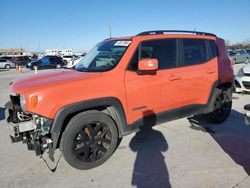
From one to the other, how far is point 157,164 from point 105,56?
77.8 inches

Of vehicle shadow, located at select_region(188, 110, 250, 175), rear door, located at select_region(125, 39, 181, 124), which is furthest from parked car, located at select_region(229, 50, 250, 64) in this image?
rear door, located at select_region(125, 39, 181, 124)

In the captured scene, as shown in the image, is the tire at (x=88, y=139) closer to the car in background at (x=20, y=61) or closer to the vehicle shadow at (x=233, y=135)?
the vehicle shadow at (x=233, y=135)

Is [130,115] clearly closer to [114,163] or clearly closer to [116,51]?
[114,163]

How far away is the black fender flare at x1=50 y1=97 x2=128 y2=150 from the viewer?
→ 304 centimetres

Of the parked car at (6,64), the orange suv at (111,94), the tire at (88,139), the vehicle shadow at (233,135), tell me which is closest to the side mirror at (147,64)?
the orange suv at (111,94)

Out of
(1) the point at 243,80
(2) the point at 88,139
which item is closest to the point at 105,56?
(2) the point at 88,139

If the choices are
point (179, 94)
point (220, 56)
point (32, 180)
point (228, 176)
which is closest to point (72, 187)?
point (32, 180)

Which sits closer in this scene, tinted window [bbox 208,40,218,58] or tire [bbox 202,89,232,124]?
tinted window [bbox 208,40,218,58]

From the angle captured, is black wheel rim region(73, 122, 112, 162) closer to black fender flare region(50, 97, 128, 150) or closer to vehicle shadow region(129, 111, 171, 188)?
black fender flare region(50, 97, 128, 150)

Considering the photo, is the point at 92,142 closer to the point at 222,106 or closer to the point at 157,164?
the point at 157,164

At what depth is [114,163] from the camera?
3.63 metres

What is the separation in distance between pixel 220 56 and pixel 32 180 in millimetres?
4220

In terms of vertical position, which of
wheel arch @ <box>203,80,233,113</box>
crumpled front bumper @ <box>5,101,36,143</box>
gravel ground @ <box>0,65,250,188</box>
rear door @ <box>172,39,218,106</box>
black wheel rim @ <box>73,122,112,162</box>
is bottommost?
gravel ground @ <box>0,65,250,188</box>

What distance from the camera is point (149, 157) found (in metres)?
3.78
